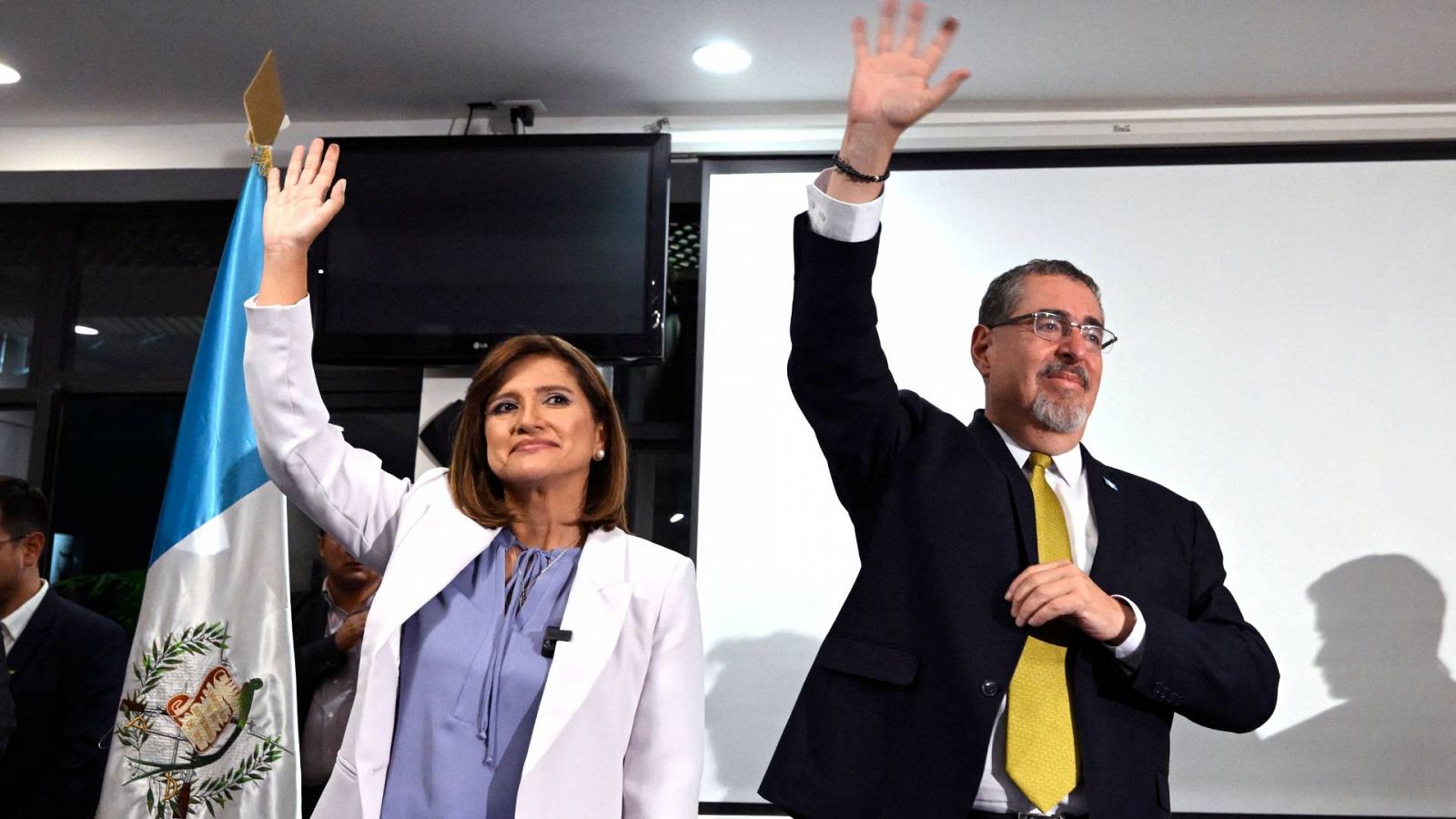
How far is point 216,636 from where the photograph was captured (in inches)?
111

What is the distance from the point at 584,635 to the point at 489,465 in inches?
13.5

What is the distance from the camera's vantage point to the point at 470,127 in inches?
173

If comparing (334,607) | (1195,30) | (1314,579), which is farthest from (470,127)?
(1314,579)

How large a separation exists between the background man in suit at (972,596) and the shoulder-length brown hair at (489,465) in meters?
0.41

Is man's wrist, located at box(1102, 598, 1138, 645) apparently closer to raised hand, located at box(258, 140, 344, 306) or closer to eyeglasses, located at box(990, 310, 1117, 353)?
eyeglasses, located at box(990, 310, 1117, 353)

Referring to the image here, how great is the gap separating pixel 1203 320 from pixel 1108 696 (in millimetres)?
2397

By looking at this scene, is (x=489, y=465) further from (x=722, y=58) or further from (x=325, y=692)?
(x=722, y=58)

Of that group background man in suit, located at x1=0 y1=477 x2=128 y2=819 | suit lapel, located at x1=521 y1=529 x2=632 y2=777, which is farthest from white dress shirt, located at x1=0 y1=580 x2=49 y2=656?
suit lapel, located at x1=521 y1=529 x2=632 y2=777

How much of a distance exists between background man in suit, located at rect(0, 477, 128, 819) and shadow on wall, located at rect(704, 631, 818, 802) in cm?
163

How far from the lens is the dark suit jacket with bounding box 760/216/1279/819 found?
1.71 m

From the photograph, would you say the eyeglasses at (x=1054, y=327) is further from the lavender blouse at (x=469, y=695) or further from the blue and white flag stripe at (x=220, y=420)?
the blue and white flag stripe at (x=220, y=420)

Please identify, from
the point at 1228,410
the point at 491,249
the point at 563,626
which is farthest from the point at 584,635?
the point at 1228,410

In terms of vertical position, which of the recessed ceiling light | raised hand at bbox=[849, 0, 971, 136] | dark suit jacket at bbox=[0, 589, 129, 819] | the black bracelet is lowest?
dark suit jacket at bbox=[0, 589, 129, 819]

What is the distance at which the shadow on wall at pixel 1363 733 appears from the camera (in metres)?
3.60
